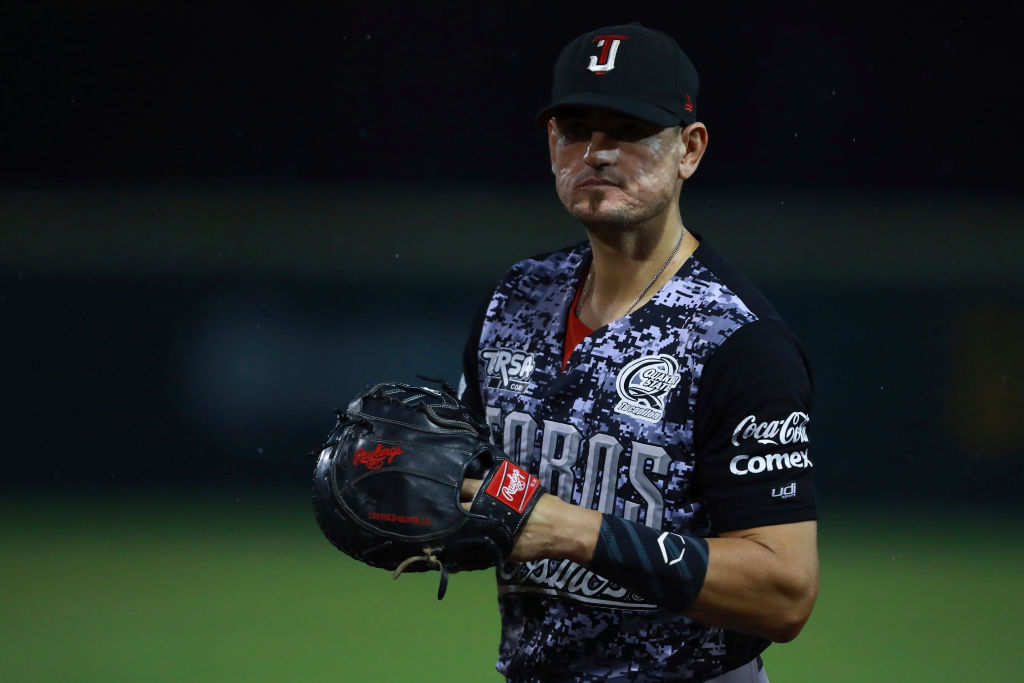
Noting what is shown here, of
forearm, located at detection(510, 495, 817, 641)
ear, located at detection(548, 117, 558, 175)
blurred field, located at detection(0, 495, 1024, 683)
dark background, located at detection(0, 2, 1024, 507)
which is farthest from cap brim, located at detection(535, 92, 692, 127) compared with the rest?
dark background, located at detection(0, 2, 1024, 507)

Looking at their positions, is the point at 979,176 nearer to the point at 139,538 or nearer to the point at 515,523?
the point at 139,538

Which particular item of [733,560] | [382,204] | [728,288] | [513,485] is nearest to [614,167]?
[728,288]

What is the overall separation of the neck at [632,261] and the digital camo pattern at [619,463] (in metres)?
0.04

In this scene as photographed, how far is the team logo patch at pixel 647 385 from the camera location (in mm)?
1883

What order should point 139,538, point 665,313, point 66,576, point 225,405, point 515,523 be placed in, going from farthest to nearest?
point 225,405
point 139,538
point 66,576
point 665,313
point 515,523

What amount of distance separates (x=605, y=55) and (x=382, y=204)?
13.9 ft

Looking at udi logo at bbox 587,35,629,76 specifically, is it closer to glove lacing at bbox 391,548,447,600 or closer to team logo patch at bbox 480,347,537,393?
team logo patch at bbox 480,347,537,393

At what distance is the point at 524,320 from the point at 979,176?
466 centimetres

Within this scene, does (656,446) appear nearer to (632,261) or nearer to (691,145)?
(632,261)

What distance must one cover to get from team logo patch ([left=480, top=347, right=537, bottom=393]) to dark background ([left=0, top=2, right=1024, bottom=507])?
380 cm

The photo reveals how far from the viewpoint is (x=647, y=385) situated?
1.91 metres

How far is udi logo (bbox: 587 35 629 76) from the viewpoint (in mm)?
1950

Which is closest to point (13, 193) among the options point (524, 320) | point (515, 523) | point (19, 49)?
point (19, 49)

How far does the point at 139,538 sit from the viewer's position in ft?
18.1
